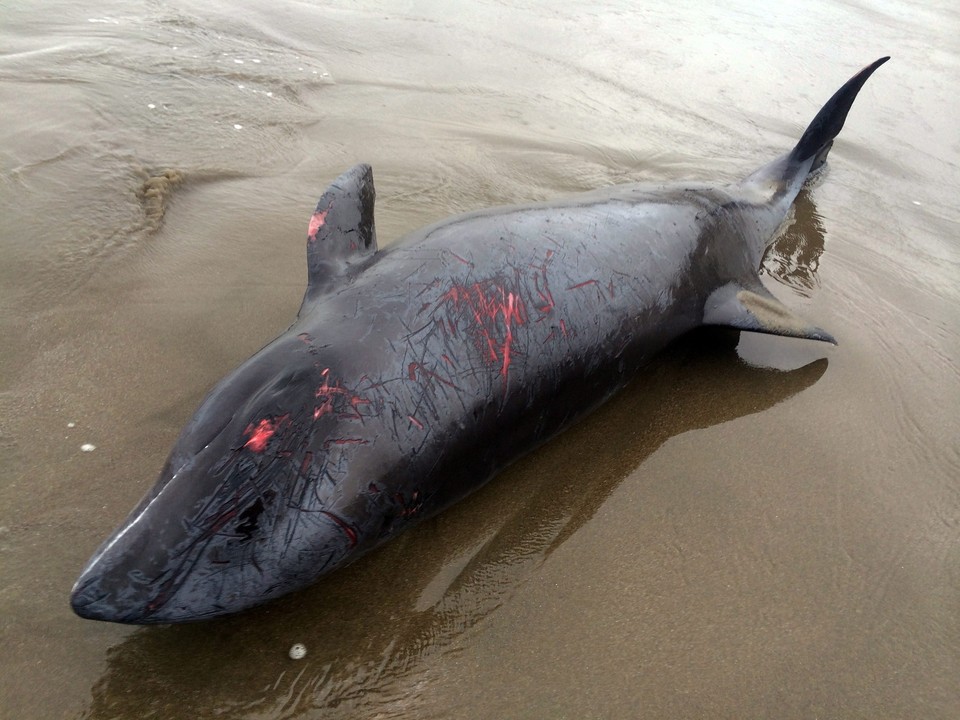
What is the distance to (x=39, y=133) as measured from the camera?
431 centimetres

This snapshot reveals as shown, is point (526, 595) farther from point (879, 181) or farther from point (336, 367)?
point (879, 181)

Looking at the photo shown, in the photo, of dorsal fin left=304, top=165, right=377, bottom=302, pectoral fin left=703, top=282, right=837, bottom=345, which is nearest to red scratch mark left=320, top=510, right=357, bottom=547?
Result: dorsal fin left=304, top=165, right=377, bottom=302

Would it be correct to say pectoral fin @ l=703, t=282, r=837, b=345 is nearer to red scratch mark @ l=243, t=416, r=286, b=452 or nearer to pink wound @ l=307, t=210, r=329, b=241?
pink wound @ l=307, t=210, r=329, b=241

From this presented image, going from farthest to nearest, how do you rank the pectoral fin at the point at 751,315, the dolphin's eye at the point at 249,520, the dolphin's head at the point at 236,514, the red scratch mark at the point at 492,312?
the pectoral fin at the point at 751,315, the red scratch mark at the point at 492,312, the dolphin's eye at the point at 249,520, the dolphin's head at the point at 236,514

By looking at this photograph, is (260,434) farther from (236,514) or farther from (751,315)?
(751,315)

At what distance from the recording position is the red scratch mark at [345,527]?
2.06m

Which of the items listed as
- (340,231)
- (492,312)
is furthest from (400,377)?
(340,231)

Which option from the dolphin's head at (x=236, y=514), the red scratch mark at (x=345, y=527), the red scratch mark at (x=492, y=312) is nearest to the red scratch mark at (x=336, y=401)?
the dolphin's head at (x=236, y=514)

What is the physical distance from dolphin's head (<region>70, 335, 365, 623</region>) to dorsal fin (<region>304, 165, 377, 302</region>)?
0.63 m

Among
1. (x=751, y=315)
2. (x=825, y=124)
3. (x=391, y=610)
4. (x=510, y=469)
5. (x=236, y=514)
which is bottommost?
(x=391, y=610)

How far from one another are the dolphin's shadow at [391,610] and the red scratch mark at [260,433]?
2.00 feet

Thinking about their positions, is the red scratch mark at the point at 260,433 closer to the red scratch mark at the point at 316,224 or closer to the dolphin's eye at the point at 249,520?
the dolphin's eye at the point at 249,520

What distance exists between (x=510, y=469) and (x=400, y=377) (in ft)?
2.62

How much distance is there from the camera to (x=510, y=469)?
2.85 meters
